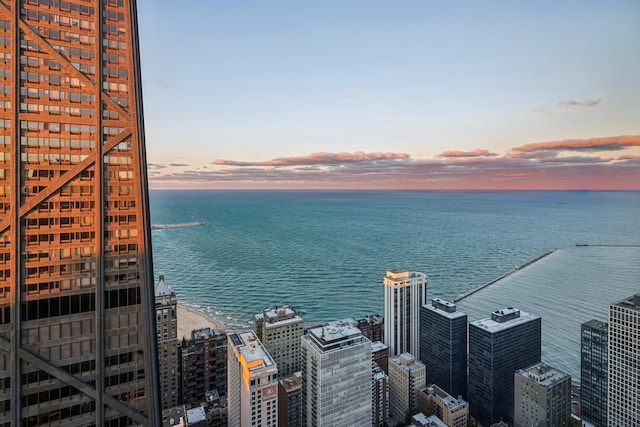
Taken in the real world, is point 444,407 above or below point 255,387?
below

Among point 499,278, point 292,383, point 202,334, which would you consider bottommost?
point 292,383

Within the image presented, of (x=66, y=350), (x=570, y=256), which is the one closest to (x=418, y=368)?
(x=66, y=350)

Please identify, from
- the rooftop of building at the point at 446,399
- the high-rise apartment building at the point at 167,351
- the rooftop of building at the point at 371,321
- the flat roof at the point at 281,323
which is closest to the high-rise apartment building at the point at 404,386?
the rooftop of building at the point at 446,399

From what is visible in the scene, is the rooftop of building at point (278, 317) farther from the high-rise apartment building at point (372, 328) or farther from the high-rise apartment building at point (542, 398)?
the high-rise apartment building at point (542, 398)

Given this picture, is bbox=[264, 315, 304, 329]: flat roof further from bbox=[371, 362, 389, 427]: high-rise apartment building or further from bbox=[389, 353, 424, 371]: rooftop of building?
bbox=[389, 353, 424, 371]: rooftop of building

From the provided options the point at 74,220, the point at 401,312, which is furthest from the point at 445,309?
the point at 74,220

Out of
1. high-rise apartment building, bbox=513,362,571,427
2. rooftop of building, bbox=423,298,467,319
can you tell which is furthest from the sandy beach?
high-rise apartment building, bbox=513,362,571,427

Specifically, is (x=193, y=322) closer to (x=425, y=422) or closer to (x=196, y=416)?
(x=196, y=416)
